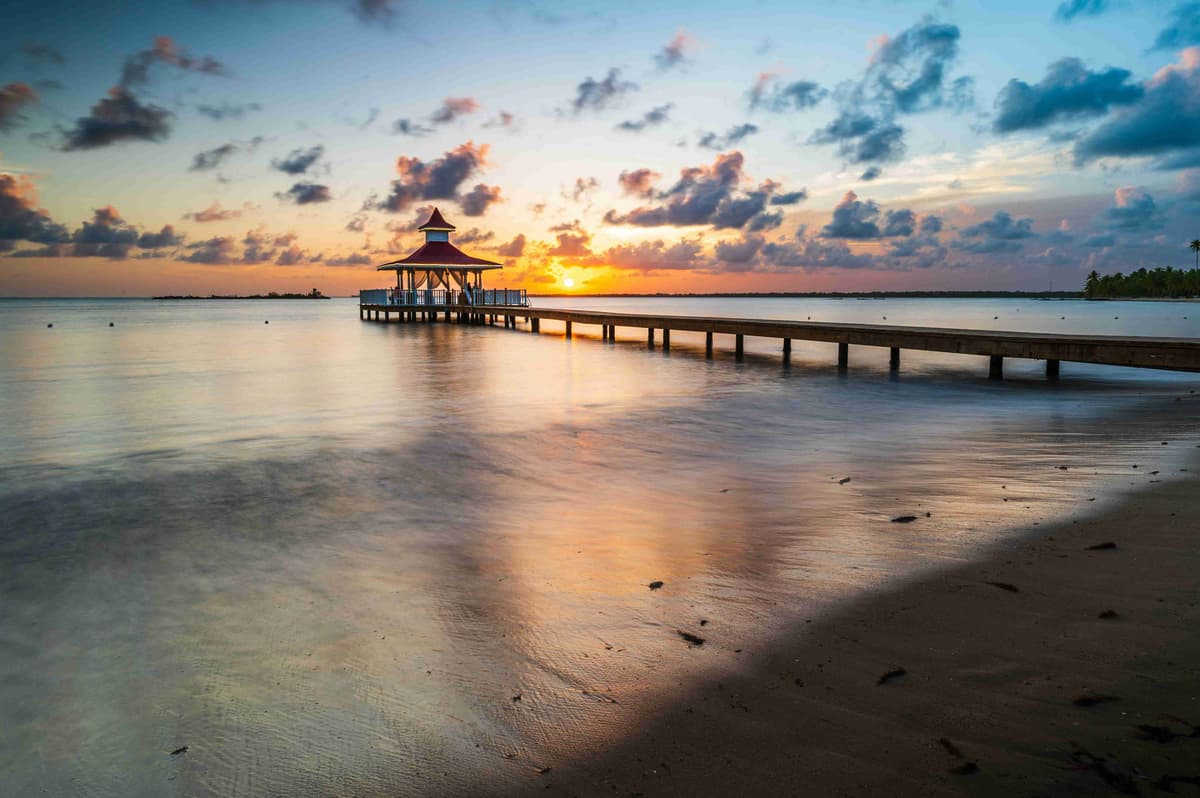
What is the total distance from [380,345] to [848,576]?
3356 centimetres

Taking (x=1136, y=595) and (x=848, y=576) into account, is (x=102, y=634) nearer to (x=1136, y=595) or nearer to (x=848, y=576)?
(x=848, y=576)

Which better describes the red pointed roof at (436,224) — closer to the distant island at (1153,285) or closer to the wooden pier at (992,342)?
the wooden pier at (992,342)

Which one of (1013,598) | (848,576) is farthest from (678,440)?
(1013,598)

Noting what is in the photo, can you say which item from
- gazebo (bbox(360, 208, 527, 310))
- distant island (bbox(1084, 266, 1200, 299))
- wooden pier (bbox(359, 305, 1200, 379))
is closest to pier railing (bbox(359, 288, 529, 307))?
gazebo (bbox(360, 208, 527, 310))

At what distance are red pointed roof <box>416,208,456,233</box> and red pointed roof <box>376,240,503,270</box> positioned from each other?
27 centimetres

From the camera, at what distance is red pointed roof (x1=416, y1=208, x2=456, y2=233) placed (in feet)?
167

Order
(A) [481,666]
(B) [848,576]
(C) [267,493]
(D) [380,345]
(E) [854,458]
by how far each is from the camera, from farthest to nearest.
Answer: (D) [380,345] → (E) [854,458] → (C) [267,493] → (B) [848,576] → (A) [481,666]

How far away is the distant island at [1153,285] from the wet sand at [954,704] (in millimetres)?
157100

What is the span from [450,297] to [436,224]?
552 cm

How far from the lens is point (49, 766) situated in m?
3.22

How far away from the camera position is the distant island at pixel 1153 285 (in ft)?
416

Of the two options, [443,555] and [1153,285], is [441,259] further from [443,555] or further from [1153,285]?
[1153,285]

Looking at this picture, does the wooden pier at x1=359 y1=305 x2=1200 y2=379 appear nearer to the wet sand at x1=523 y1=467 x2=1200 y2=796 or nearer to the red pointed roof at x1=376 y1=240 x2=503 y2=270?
the wet sand at x1=523 y1=467 x2=1200 y2=796

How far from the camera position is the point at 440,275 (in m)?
52.8
